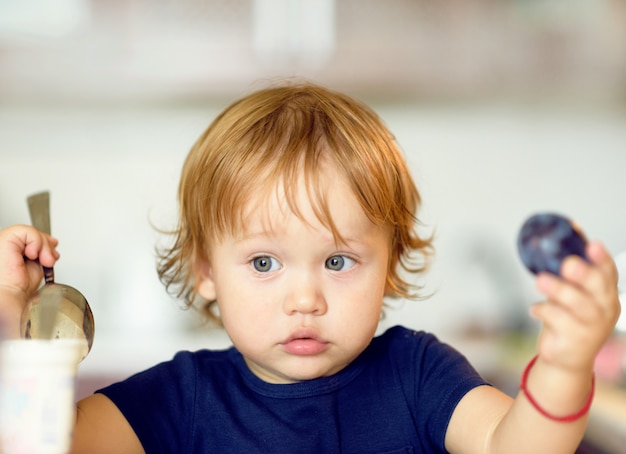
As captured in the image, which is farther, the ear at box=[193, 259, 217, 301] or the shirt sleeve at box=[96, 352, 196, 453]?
the ear at box=[193, 259, 217, 301]

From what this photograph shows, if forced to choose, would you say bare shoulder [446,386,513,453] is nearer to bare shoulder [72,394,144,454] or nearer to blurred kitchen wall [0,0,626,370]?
bare shoulder [72,394,144,454]

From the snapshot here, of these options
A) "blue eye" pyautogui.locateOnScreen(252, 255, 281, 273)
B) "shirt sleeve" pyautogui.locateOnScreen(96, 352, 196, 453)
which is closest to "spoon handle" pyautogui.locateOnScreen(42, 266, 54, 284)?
"shirt sleeve" pyautogui.locateOnScreen(96, 352, 196, 453)

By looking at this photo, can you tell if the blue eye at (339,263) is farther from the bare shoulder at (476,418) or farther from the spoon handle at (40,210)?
the spoon handle at (40,210)

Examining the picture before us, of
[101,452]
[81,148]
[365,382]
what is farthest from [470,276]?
[101,452]

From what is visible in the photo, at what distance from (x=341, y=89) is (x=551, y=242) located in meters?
1.48

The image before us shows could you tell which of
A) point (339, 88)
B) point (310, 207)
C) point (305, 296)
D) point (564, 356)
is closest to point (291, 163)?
point (310, 207)

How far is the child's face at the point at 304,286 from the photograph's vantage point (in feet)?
3.38

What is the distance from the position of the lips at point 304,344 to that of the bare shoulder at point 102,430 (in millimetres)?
224

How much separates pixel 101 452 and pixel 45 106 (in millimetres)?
1561

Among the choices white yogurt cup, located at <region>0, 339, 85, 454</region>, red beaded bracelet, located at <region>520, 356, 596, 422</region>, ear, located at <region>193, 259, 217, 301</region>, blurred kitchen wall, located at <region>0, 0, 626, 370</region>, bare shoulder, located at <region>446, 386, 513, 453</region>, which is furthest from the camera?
blurred kitchen wall, located at <region>0, 0, 626, 370</region>

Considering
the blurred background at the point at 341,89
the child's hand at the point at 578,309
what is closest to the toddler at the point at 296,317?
the child's hand at the point at 578,309

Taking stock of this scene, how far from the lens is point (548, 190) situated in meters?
2.58

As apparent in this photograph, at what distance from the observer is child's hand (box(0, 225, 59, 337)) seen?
3.28ft

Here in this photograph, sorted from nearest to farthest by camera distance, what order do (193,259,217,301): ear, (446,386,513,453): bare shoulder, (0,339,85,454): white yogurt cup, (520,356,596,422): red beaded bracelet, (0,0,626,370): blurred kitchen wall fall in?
(0,339,85,454): white yogurt cup, (520,356,596,422): red beaded bracelet, (446,386,513,453): bare shoulder, (193,259,217,301): ear, (0,0,626,370): blurred kitchen wall
